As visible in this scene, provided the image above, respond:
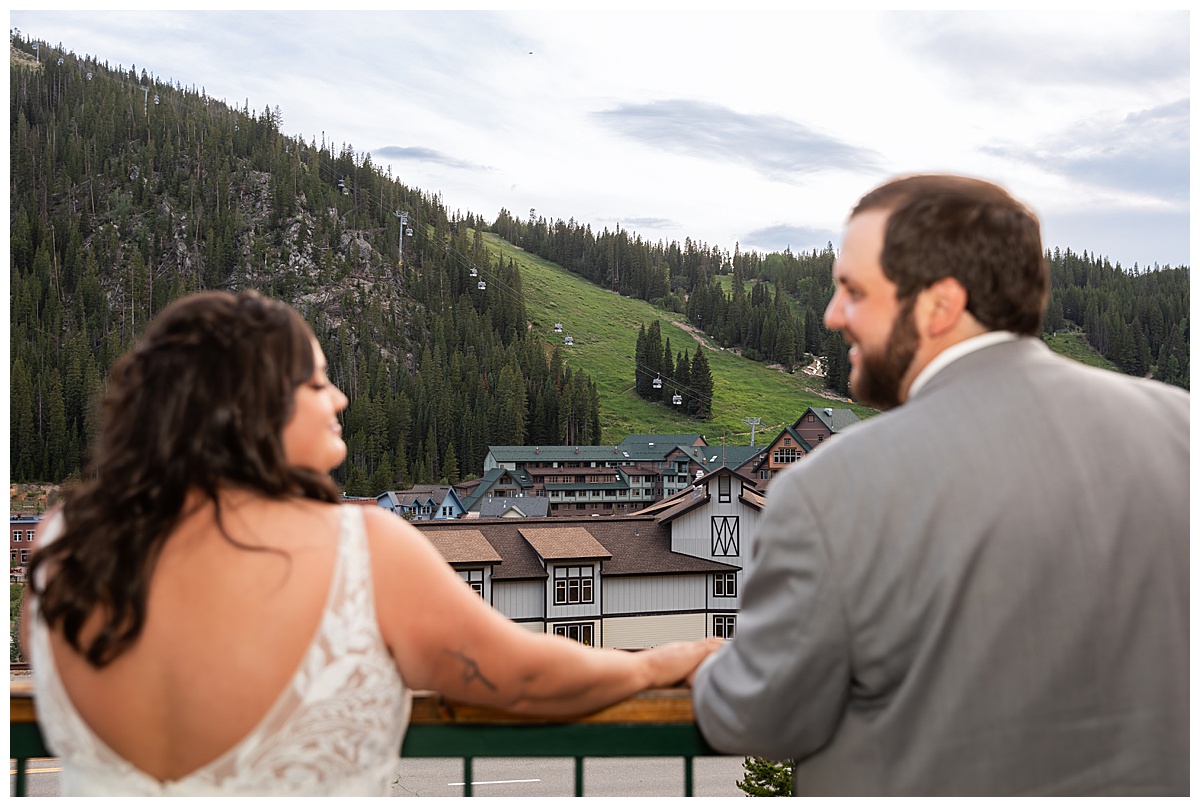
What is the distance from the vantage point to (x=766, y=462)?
60000 mm

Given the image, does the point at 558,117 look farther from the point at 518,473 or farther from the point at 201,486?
the point at 201,486

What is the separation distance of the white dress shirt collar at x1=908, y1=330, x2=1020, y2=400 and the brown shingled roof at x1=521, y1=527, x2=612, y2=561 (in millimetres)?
24521

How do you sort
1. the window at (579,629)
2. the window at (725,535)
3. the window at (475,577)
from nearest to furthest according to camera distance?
1. the window at (475,577)
2. the window at (579,629)
3. the window at (725,535)

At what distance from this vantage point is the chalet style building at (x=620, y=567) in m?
25.6

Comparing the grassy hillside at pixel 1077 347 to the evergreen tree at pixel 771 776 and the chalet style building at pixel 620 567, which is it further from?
the evergreen tree at pixel 771 776

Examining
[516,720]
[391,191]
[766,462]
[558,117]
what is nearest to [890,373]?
[516,720]

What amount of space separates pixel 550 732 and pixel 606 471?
→ 228 ft

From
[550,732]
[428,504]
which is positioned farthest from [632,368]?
[550,732]

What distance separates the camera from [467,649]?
1.27 metres

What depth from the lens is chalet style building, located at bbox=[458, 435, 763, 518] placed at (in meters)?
68.2

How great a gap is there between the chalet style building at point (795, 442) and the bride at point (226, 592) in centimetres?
5410

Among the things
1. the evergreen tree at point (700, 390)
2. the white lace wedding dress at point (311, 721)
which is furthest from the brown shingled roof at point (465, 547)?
the evergreen tree at point (700, 390)

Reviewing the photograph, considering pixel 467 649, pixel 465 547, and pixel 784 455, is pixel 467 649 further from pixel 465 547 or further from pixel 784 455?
pixel 784 455

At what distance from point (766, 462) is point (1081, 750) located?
196ft
